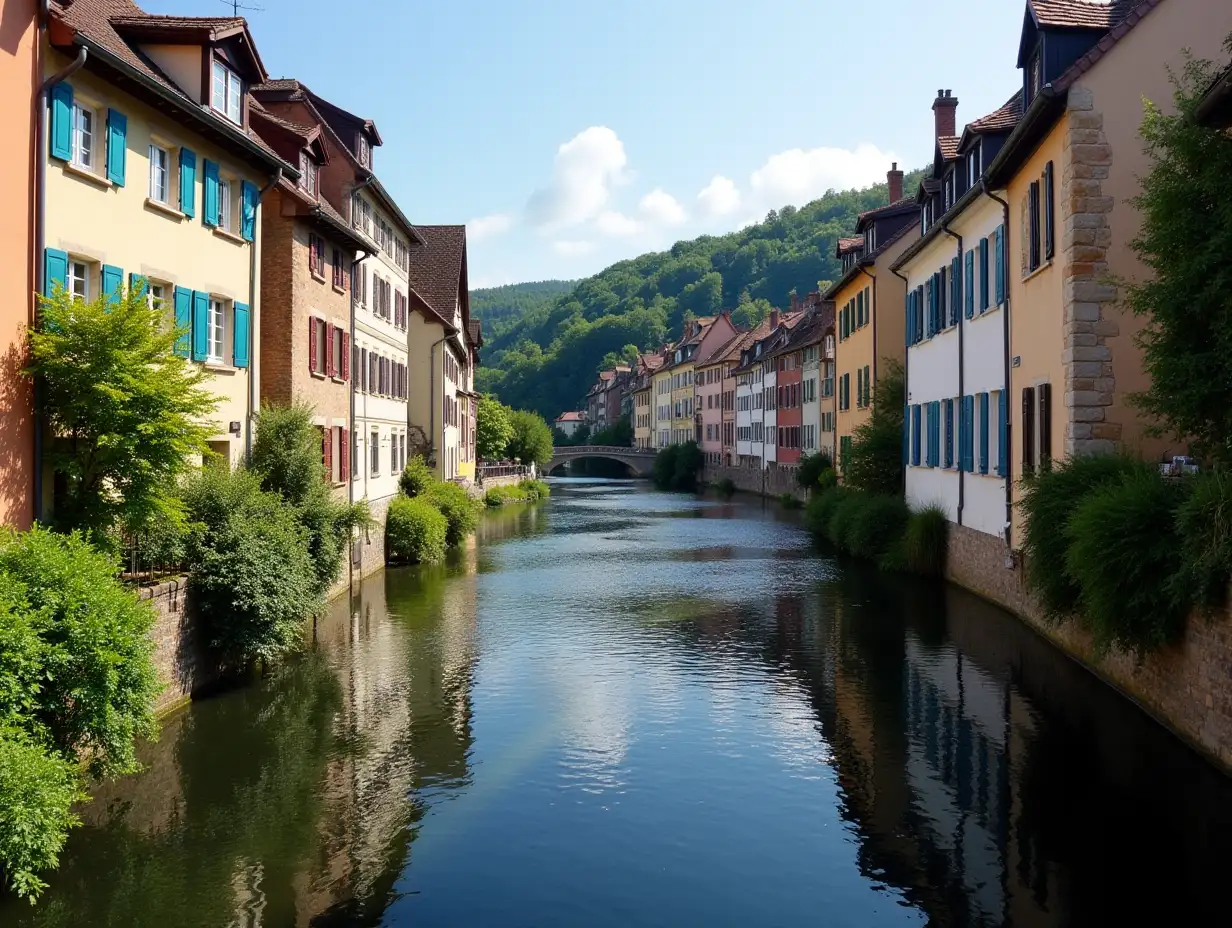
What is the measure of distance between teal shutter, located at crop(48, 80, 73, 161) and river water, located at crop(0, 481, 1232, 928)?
7.01 metres

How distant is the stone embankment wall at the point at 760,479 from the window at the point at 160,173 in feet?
136

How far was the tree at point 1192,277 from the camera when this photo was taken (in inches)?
463

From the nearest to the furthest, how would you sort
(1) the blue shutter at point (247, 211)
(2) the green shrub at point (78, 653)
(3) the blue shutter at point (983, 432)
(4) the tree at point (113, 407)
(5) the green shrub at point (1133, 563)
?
(2) the green shrub at point (78, 653), (5) the green shrub at point (1133, 563), (4) the tree at point (113, 407), (1) the blue shutter at point (247, 211), (3) the blue shutter at point (983, 432)

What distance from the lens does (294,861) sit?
980cm

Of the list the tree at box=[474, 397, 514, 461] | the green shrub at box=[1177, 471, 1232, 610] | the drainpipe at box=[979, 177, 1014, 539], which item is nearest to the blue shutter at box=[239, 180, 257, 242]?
the drainpipe at box=[979, 177, 1014, 539]

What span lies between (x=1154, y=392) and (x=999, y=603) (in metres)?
9.94

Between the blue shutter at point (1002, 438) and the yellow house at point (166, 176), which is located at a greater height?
the yellow house at point (166, 176)

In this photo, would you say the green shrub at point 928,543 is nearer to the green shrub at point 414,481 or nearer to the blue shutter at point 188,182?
the green shrub at point 414,481

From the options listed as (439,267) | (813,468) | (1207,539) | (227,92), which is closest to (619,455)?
(813,468)

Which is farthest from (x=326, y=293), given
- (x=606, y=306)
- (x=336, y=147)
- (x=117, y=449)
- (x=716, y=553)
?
(x=606, y=306)

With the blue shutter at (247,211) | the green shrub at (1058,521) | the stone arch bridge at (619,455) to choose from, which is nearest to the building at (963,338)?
the green shrub at (1058,521)

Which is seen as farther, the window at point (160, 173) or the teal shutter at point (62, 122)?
the window at point (160, 173)

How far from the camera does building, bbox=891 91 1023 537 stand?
878 inches

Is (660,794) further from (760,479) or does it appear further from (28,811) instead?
(760,479)
